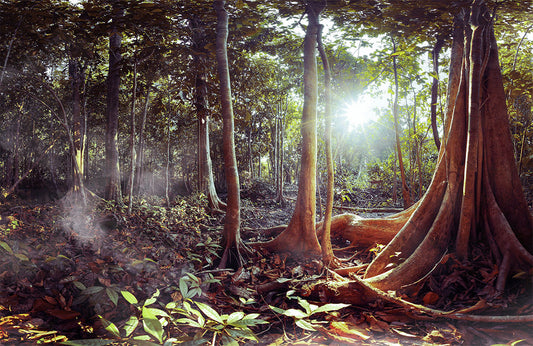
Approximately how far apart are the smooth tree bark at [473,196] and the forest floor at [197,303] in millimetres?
273

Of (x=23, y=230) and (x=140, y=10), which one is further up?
(x=140, y=10)

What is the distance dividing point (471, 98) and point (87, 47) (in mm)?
7870

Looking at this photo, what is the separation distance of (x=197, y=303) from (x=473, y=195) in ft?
10.1

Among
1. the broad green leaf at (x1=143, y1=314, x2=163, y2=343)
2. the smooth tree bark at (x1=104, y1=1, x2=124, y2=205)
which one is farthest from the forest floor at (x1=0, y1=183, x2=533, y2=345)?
the smooth tree bark at (x1=104, y1=1, x2=124, y2=205)

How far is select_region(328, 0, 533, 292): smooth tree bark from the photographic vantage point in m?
2.90

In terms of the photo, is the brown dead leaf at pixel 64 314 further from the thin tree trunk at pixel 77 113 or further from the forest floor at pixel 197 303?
the thin tree trunk at pixel 77 113

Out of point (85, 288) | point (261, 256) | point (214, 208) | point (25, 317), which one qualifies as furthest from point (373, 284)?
point (214, 208)

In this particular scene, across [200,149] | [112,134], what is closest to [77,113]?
[112,134]

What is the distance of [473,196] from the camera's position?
3.04 meters

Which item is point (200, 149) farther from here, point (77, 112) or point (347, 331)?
point (347, 331)

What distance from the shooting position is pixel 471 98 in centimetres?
293

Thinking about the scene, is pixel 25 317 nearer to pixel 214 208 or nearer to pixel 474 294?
pixel 474 294

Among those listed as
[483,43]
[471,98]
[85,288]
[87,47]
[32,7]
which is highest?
[87,47]

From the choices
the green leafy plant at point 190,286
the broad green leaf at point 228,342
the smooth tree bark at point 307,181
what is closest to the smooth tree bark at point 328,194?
the smooth tree bark at point 307,181
